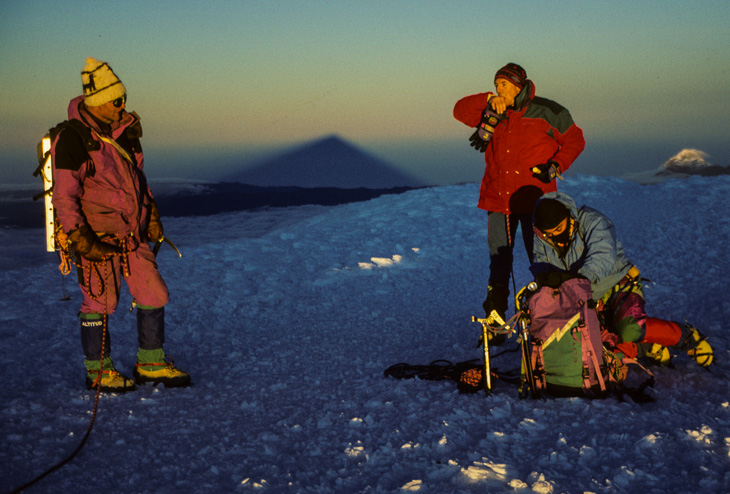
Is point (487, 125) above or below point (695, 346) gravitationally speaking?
above

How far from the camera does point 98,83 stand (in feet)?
13.3

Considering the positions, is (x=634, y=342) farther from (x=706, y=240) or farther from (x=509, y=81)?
(x=706, y=240)

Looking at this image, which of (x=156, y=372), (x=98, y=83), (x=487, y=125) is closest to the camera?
(x=98, y=83)

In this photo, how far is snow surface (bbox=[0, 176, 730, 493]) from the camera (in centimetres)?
300

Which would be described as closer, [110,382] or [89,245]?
[89,245]

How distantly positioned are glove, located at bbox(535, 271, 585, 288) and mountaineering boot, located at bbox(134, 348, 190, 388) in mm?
2727

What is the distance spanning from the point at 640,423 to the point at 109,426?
318cm

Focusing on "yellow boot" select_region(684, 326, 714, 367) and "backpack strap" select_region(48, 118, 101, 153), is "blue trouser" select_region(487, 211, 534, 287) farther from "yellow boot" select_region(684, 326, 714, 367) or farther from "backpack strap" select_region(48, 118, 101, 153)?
"backpack strap" select_region(48, 118, 101, 153)

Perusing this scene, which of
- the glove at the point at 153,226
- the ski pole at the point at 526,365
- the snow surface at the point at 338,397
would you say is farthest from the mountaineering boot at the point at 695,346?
the glove at the point at 153,226

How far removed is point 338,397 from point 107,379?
5.50 feet

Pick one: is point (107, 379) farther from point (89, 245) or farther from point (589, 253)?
point (589, 253)

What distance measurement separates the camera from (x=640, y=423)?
339 centimetres

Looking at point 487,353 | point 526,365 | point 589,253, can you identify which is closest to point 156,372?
point 487,353

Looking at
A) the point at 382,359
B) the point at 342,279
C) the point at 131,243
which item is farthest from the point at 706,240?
the point at 131,243
